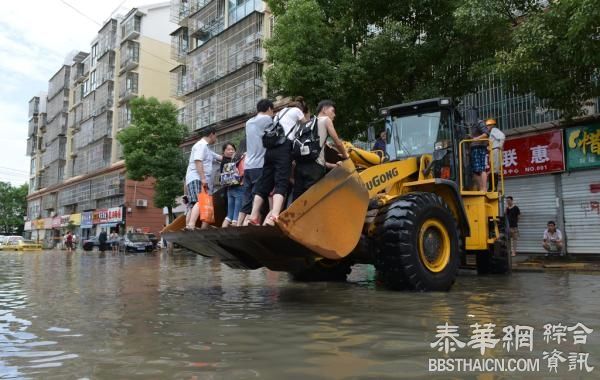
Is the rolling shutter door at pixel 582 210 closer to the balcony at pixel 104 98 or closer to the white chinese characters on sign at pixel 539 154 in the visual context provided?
the white chinese characters on sign at pixel 539 154

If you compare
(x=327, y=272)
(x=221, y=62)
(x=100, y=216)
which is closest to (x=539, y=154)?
(x=327, y=272)

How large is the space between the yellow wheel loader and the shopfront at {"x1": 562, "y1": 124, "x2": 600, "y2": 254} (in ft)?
22.4

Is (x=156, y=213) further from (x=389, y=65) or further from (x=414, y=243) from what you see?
(x=414, y=243)

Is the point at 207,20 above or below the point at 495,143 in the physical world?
above

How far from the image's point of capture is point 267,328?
4602 mm

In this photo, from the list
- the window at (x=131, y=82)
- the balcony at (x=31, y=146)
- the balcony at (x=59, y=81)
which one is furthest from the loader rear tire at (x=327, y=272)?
the balcony at (x=31, y=146)

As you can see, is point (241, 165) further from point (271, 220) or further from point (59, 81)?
point (59, 81)

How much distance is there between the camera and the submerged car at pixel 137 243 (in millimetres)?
33125

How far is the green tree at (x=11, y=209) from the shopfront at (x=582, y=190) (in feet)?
289

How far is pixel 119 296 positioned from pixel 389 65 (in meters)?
9.42

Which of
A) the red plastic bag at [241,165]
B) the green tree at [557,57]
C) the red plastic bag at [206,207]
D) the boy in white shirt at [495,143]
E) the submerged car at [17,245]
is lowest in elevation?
the submerged car at [17,245]

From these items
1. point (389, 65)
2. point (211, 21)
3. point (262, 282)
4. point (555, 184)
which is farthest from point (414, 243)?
point (211, 21)

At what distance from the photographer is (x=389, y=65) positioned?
1377 centimetres

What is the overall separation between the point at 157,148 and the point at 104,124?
2608 centimetres
